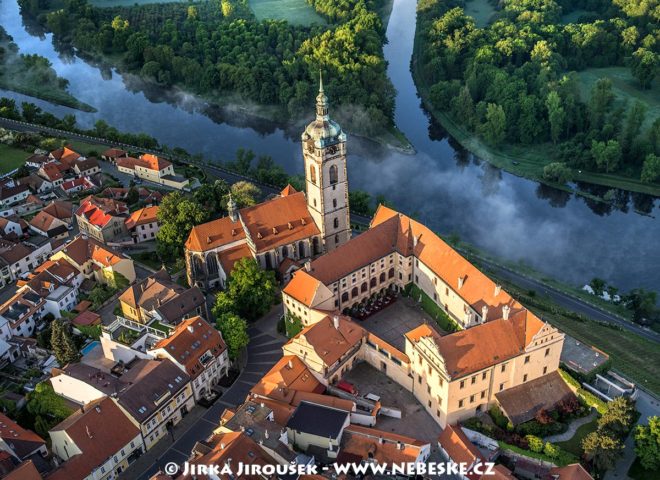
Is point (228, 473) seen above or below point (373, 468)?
above

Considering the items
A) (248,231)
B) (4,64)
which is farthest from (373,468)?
(4,64)

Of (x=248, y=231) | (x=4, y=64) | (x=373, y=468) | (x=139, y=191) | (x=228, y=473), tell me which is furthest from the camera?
(x=4, y=64)

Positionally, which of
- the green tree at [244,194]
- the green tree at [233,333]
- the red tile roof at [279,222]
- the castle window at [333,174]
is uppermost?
the castle window at [333,174]

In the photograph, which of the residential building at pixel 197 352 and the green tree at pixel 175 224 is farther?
the green tree at pixel 175 224

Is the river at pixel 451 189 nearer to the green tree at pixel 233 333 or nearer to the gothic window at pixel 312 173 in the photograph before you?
the gothic window at pixel 312 173

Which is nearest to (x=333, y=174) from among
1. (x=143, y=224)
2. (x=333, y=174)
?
(x=333, y=174)

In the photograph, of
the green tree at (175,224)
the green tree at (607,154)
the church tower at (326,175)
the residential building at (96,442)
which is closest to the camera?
the residential building at (96,442)

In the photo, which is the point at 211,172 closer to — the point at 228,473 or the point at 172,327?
the point at 172,327

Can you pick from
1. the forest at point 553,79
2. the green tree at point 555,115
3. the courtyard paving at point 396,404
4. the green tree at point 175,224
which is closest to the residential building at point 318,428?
the courtyard paving at point 396,404
